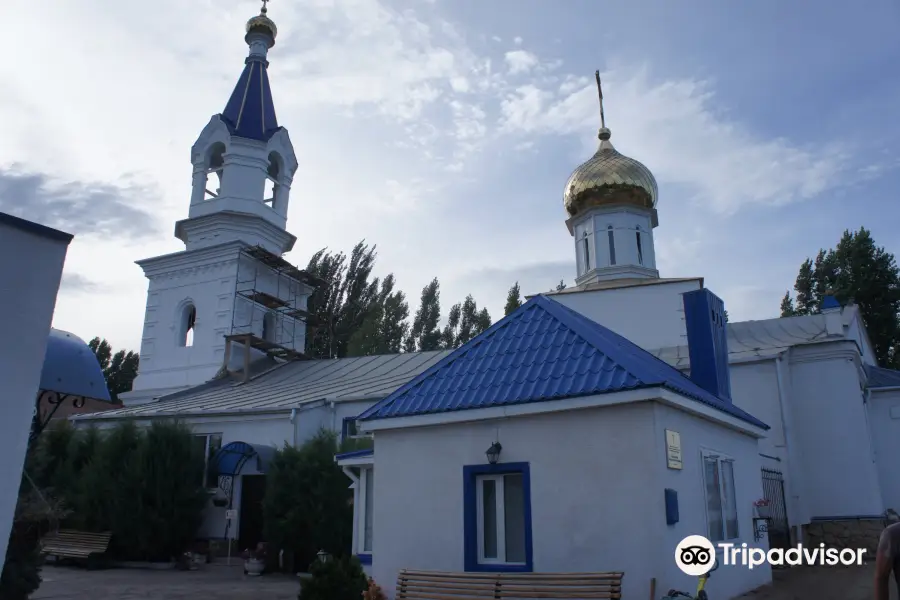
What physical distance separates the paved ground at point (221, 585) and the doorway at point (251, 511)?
2305mm

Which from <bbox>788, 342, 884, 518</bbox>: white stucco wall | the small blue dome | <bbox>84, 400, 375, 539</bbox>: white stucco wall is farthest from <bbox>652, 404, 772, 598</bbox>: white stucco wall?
<bbox>84, 400, 375, 539</bbox>: white stucco wall

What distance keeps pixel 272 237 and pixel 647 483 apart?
2098 cm

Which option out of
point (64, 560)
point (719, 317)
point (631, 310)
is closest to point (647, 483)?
point (719, 317)

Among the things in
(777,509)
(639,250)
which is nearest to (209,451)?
(777,509)

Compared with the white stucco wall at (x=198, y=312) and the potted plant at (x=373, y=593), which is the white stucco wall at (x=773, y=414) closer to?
the potted plant at (x=373, y=593)

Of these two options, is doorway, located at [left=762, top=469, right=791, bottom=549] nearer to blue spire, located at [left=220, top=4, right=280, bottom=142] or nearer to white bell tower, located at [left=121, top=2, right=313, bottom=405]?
white bell tower, located at [left=121, top=2, right=313, bottom=405]

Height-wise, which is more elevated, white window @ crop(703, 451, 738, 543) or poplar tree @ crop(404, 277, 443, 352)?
poplar tree @ crop(404, 277, 443, 352)

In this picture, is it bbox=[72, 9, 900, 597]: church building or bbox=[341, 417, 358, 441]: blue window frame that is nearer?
bbox=[72, 9, 900, 597]: church building

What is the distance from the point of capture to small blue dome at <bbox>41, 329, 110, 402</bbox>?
7.17m

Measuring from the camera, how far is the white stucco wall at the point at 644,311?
1861 cm

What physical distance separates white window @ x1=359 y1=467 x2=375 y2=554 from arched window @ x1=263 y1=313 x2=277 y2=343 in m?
16.0

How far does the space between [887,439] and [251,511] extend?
15.3 meters

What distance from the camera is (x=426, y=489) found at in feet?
26.6

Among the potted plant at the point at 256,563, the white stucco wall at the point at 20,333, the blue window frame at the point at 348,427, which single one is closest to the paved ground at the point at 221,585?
the potted plant at the point at 256,563
